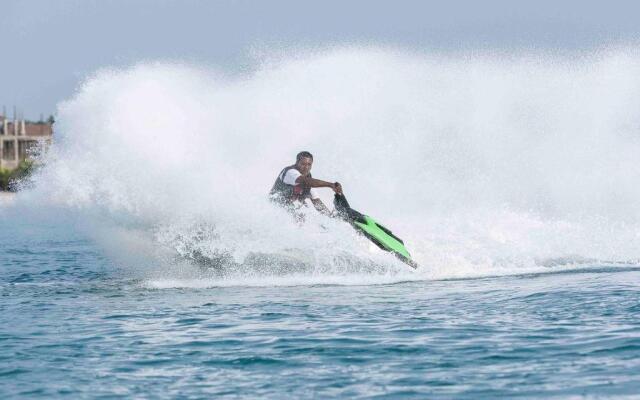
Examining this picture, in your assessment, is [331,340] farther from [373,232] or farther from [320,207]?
[320,207]

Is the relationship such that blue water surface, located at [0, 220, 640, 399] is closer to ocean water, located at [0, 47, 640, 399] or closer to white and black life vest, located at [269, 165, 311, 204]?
ocean water, located at [0, 47, 640, 399]

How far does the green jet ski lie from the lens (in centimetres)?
1598

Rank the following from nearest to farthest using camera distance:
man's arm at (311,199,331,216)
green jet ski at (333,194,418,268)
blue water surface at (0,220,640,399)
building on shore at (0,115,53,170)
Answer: blue water surface at (0,220,640,399) → green jet ski at (333,194,418,268) → man's arm at (311,199,331,216) → building on shore at (0,115,53,170)

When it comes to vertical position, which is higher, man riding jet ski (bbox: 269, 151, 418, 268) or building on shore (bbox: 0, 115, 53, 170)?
building on shore (bbox: 0, 115, 53, 170)

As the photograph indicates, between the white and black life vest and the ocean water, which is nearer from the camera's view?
the ocean water

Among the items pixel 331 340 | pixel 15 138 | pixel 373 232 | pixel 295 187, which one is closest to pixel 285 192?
pixel 295 187

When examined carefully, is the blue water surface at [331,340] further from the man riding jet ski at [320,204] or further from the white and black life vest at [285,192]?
the white and black life vest at [285,192]

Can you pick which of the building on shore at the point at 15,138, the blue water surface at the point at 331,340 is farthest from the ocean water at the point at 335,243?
the building on shore at the point at 15,138

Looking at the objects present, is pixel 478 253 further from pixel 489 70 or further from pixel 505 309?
pixel 489 70

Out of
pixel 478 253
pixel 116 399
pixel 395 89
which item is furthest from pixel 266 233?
pixel 395 89

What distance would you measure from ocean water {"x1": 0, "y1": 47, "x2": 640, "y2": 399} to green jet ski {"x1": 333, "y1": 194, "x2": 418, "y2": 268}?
0.14 meters

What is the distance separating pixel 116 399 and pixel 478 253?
9255 millimetres

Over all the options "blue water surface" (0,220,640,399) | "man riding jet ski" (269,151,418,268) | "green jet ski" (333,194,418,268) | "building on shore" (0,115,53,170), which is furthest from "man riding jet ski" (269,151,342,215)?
"building on shore" (0,115,53,170)

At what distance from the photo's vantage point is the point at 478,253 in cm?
1725
